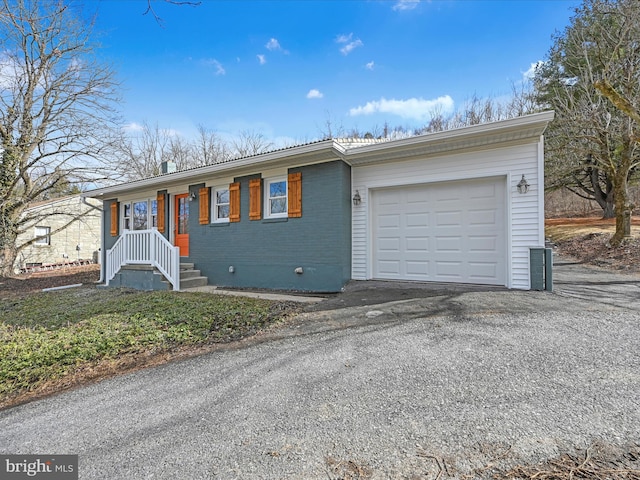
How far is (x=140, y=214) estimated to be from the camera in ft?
36.5

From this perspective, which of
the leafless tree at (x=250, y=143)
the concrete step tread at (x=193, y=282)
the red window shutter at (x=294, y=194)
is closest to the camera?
the red window shutter at (x=294, y=194)

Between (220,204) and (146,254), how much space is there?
2345 millimetres

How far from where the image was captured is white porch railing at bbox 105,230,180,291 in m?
8.30

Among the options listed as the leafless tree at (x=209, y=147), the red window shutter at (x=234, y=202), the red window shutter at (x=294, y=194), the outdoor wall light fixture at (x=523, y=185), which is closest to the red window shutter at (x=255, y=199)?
the red window shutter at (x=234, y=202)

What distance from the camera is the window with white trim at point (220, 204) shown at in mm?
9281

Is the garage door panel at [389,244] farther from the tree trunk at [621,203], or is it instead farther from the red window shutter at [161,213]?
the tree trunk at [621,203]

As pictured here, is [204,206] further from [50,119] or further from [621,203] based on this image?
[621,203]

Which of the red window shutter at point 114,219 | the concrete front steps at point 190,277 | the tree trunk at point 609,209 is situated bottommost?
the concrete front steps at point 190,277

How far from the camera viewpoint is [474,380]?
8.70ft

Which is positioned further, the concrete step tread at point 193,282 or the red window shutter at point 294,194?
the concrete step tread at point 193,282

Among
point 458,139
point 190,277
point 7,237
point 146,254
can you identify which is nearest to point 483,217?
point 458,139

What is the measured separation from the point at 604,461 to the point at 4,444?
3.74m

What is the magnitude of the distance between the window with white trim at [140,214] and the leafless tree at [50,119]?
4158 mm

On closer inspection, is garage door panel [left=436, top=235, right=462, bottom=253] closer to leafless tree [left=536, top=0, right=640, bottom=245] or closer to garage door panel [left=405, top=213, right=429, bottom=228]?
garage door panel [left=405, top=213, right=429, bottom=228]
